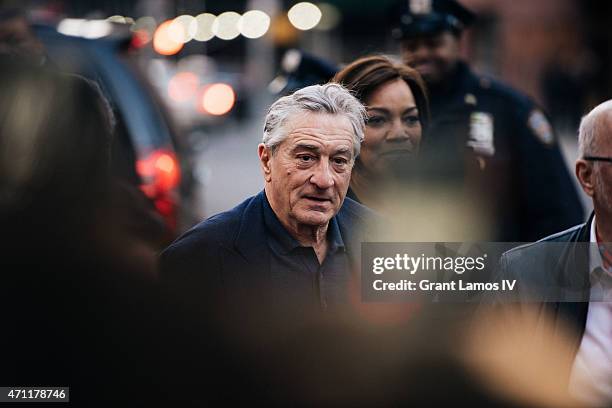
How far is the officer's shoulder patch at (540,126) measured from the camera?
3.65m

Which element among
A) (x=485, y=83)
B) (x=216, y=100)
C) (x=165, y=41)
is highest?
(x=216, y=100)

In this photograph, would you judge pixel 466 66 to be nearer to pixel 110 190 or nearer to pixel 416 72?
pixel 416 72

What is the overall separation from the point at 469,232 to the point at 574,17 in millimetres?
18024

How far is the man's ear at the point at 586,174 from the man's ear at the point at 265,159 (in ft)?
2.31

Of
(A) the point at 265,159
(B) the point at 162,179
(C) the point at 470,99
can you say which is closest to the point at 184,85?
(B) the point at 162,179

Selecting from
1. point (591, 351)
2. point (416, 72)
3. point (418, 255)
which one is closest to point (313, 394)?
point (418, 255)

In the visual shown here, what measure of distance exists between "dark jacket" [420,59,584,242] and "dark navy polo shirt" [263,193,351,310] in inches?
17.5

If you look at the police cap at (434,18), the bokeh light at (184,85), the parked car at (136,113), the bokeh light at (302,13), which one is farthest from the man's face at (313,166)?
the bokeh light at (184,85)

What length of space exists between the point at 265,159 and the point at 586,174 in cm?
72

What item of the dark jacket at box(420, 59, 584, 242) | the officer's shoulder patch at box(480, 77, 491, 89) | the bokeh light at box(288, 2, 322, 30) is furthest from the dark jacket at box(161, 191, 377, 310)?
the bokeh light at box(288, 2, 322, 30)

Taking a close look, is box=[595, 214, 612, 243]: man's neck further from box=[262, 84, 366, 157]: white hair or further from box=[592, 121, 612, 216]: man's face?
box=[262, 84, 366, 157]: white hair

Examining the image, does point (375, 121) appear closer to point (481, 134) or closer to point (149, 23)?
point (481, 134)

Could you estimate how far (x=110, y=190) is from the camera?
2984mm

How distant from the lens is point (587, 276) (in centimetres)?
257
